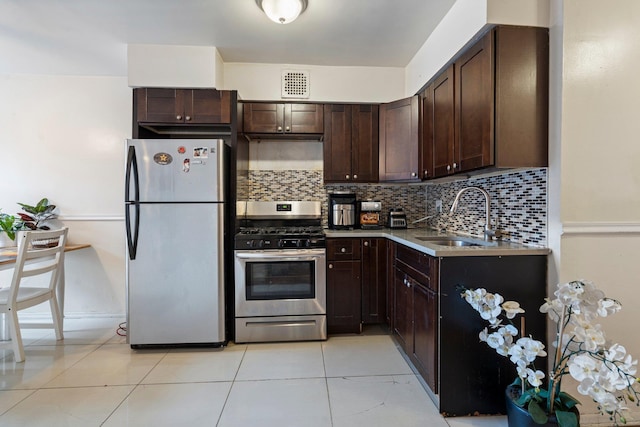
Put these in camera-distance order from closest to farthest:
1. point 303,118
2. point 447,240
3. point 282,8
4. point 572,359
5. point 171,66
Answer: point 572,359 → point 282,8 → point 447,240 → point 171,66 → point 303,118

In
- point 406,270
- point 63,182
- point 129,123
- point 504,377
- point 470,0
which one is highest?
point 470,0

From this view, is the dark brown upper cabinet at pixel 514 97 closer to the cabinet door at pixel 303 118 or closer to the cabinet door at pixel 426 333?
the cabinet door at pixel 426 333

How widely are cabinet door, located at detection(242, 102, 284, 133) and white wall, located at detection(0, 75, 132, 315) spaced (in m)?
1.26

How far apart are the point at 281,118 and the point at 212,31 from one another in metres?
0.85

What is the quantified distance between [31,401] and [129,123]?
235 cm

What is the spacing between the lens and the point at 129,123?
2936 millimetres

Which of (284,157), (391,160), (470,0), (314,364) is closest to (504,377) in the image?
(314,364)

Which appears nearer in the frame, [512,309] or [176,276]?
[512,309]

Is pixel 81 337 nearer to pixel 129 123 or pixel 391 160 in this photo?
pixel 129 123

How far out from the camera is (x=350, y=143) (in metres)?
2.81

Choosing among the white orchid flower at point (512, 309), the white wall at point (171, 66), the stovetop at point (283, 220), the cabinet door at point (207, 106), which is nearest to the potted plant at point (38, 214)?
the white wall at point (171, 66)

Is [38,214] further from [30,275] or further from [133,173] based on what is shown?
[133,173]

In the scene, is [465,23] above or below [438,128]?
above

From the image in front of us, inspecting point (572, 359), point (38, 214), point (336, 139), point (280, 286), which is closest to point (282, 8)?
point (336, 139)
